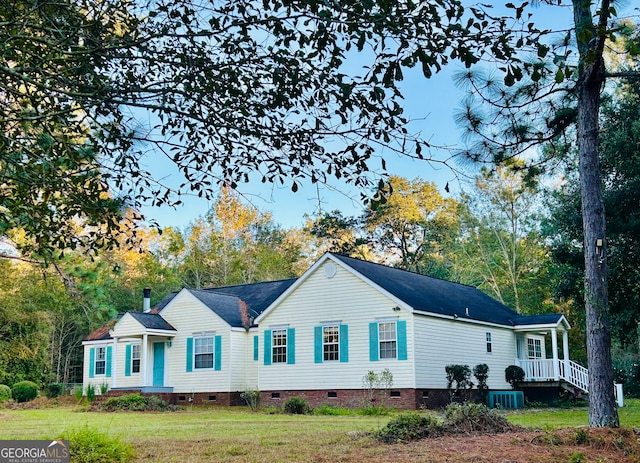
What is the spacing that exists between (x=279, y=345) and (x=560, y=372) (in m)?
10.2

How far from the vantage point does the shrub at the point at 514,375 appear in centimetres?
2411

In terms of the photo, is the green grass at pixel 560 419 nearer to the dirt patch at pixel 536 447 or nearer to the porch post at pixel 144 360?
the dirt patch at pixel 536 447

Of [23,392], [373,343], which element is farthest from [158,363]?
[373,343]

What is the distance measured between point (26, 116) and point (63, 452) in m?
3.53

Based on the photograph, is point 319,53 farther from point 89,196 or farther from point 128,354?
point 128,354

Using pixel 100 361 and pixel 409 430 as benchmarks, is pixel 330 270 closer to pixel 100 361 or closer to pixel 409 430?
pixel 100 361

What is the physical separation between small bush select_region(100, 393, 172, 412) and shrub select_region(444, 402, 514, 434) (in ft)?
43.9

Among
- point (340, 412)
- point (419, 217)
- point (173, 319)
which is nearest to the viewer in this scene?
point (340, 412)

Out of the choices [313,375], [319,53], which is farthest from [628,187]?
[319,53]

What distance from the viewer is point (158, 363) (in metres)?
25.6

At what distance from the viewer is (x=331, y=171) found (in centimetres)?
577

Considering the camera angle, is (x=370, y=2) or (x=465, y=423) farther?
(x=465, y=423)

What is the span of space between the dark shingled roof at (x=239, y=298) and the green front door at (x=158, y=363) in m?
2.58

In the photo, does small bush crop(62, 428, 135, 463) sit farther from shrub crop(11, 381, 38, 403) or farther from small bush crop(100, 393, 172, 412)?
shrub crop(11, 381, 38, 403)
